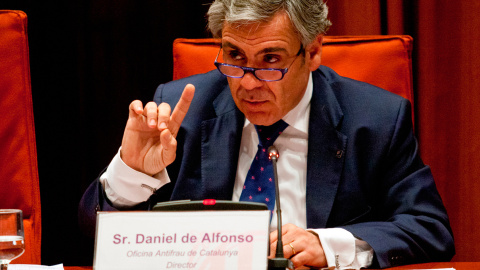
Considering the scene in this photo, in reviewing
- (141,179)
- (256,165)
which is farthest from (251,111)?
(141,179)

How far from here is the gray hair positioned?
1503 mm

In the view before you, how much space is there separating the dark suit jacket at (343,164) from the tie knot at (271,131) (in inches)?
2.6

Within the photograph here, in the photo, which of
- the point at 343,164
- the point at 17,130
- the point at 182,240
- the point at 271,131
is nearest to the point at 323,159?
the point at 343,164

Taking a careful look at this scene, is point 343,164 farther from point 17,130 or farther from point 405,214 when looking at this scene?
point 17,130

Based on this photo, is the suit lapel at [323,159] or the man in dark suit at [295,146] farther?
the suit lapel at [323,159]

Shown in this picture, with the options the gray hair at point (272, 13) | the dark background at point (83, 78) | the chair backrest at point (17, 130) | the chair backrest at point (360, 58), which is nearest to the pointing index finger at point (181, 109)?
the gray hair at point (272, 13)

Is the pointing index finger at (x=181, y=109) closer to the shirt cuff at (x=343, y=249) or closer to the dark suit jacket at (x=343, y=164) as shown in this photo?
the dark suit jacket at (x=343, y=164)

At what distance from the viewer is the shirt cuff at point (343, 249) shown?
4.26ft

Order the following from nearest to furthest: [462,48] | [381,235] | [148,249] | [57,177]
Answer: [148,249] < [381,235] < [462,48] < [57,177]

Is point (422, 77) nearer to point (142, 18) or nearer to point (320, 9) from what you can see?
point (320, 9)

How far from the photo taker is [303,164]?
1.63 m

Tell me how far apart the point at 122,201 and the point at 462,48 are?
133cm

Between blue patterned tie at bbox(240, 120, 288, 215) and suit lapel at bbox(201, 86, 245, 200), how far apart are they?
0.05 metres

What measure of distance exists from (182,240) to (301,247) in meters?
0.40
